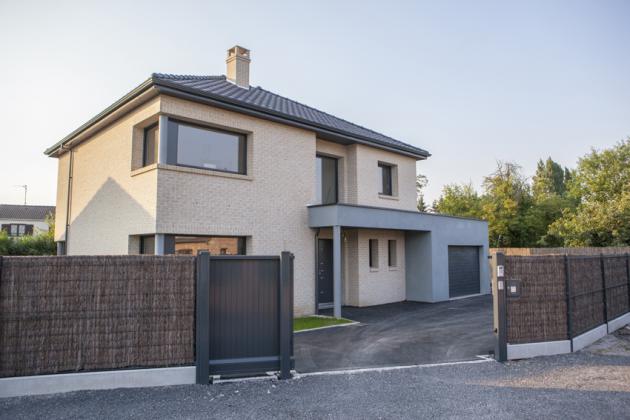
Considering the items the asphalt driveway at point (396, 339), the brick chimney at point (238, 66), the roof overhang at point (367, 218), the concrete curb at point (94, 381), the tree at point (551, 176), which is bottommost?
the asphalt driveway at point (396, 339)

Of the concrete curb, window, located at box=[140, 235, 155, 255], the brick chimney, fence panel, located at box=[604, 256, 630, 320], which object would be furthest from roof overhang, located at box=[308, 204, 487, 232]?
the concrete curb

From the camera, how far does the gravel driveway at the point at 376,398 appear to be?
4.94 metres

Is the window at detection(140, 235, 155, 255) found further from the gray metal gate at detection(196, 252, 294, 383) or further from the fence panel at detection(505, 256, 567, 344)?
the fence panel at detection(505, 256, 567, 344)

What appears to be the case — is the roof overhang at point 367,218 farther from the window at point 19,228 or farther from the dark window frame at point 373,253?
the window at point 19,228

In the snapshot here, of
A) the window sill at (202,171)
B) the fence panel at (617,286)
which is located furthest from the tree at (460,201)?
the window sill at (202,171)

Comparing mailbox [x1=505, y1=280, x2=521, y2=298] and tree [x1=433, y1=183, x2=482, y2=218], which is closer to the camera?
mailbox [x1=505, y1=280, x2=521, y2=298]

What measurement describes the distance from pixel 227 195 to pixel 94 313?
19.0 ft

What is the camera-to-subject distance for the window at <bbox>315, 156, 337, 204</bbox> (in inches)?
585

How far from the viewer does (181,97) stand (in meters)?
10.4

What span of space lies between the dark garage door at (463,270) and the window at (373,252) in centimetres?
397

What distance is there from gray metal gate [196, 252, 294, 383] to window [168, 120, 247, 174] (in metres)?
5.30

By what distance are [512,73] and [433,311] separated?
8649mm

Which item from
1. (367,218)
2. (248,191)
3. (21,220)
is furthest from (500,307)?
(21,220)

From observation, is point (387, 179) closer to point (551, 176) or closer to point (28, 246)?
point (28, 246)
